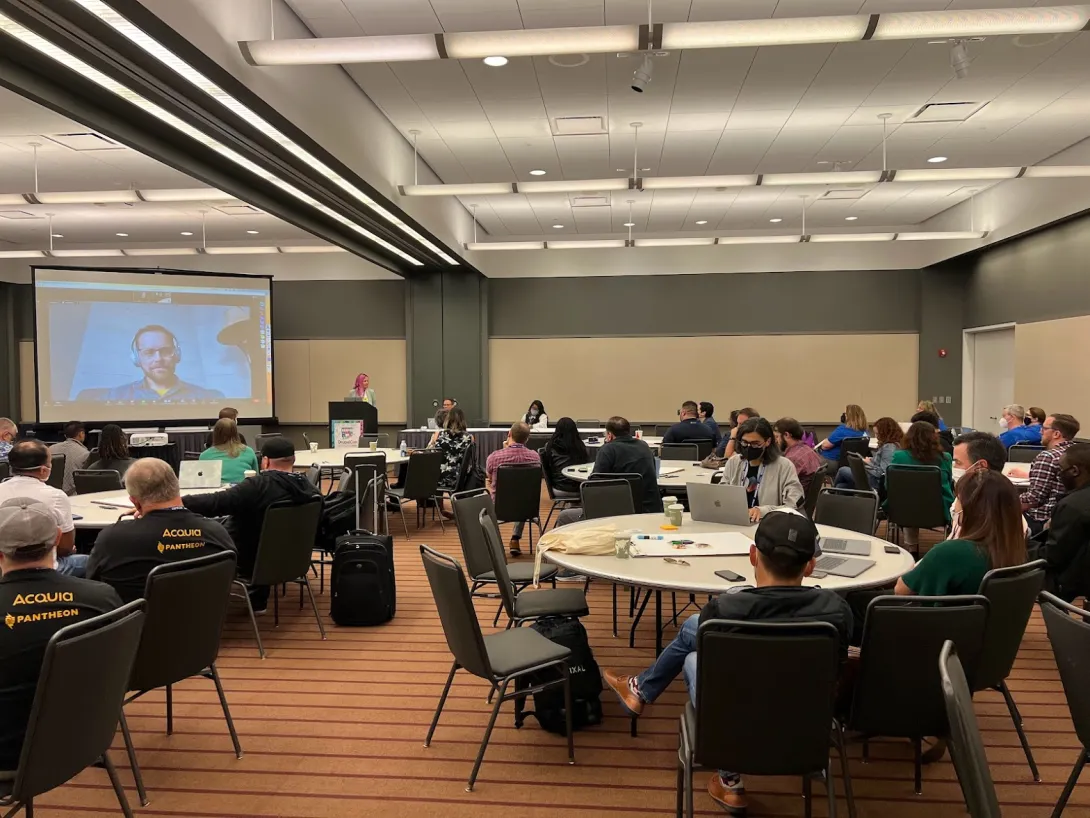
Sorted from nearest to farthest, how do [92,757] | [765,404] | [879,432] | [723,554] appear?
[92,757] < [723,554] < [879,432] < [765,404]

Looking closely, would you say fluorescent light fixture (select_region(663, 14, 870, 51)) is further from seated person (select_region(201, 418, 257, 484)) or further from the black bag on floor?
seated person (select_region(201, 418, 257, 484))

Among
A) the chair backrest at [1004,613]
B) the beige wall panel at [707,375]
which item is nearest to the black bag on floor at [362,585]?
the chair backrest at [1004,613]

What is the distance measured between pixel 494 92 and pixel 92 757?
5883 millimetres

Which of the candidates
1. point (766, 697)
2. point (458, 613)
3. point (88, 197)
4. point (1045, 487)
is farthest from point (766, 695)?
point (88, 197)

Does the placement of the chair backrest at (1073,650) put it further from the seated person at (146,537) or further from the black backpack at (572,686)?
the seated person at (146,537)

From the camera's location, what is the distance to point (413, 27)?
5.48 m

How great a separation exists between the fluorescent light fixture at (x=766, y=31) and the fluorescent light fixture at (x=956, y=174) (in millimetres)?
3009

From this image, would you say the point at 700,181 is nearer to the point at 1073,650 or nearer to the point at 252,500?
the point at 252,500

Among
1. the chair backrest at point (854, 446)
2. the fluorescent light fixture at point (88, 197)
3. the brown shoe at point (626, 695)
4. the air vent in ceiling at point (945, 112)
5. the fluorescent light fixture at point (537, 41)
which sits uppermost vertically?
the air vent in ceiling at point (945, 112)

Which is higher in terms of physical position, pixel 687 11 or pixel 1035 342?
pixel 687 11

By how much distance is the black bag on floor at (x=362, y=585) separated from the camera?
15.5 ft

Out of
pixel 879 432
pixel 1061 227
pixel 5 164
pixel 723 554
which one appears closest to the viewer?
pixel 723 554

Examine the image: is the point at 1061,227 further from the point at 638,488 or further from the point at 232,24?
the point at 232,24

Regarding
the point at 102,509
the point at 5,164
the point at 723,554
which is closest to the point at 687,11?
the point at 723,554
